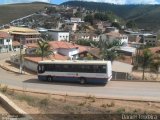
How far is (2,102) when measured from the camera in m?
17.0

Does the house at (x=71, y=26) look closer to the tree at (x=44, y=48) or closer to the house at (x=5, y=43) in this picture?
the house at (x=5, y=43)

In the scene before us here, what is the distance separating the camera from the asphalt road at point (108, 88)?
2606 centimetres

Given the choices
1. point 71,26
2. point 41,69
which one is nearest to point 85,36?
point 71,26

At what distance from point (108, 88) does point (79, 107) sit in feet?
30.7

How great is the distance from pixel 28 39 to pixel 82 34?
99.4 ft

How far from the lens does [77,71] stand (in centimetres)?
3241

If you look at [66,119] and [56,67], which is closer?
[66,119]

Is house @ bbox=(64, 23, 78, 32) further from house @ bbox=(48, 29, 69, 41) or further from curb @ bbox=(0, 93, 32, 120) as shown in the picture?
curb @ bbox=(0, 93, 32, 120)

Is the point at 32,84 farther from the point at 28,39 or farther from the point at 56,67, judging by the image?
the point at 28,39

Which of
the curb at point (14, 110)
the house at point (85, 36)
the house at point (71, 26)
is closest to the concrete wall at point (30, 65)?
the curb at point (14, 110)

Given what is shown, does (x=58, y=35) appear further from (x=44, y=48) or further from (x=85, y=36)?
(x=44, y=48)

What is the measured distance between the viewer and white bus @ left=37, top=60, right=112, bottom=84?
31.2 m

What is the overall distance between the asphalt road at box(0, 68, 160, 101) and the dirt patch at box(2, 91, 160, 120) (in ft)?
6.67

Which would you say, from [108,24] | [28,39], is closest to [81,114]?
[28,39]
